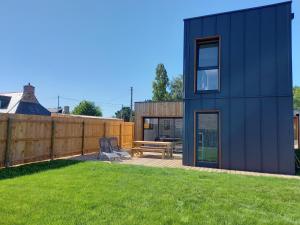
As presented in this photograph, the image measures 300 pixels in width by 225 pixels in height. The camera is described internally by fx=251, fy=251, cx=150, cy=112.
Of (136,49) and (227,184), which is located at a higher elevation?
(136,49)

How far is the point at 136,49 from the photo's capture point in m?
21.8

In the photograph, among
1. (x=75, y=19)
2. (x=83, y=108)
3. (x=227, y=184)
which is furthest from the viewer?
(x=83, y=108)

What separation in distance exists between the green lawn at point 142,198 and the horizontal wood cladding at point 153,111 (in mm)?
8700

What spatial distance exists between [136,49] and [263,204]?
62.3 ft

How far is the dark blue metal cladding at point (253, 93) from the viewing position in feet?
26.9

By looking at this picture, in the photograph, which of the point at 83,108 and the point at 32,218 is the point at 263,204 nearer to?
the point at 32,218

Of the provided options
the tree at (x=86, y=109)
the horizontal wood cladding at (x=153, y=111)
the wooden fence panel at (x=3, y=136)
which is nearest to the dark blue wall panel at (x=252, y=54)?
the horizontal wood cladding at (x=153, y=111)

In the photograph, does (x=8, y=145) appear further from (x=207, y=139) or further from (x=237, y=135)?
(x=237, y=135)

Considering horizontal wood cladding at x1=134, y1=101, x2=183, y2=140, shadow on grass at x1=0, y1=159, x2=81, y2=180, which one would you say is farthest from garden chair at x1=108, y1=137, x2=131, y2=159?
horizontal wood cladding at x1=134, y1=101, x2=183, y2=140

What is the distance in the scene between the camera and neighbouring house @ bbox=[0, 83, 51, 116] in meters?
25.2

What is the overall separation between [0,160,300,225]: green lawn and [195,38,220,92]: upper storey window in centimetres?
363

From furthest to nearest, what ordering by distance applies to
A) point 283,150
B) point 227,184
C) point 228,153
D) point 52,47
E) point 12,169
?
1. point 52,47
2. point 228,153
3. point 283,150
4. point 12,169
5. point 227,184

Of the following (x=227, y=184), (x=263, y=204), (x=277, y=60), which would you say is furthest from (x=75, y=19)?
(x=263, y=204)

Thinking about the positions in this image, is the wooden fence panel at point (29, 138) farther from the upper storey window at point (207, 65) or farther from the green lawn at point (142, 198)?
the upper storey window at point (207, 65)
